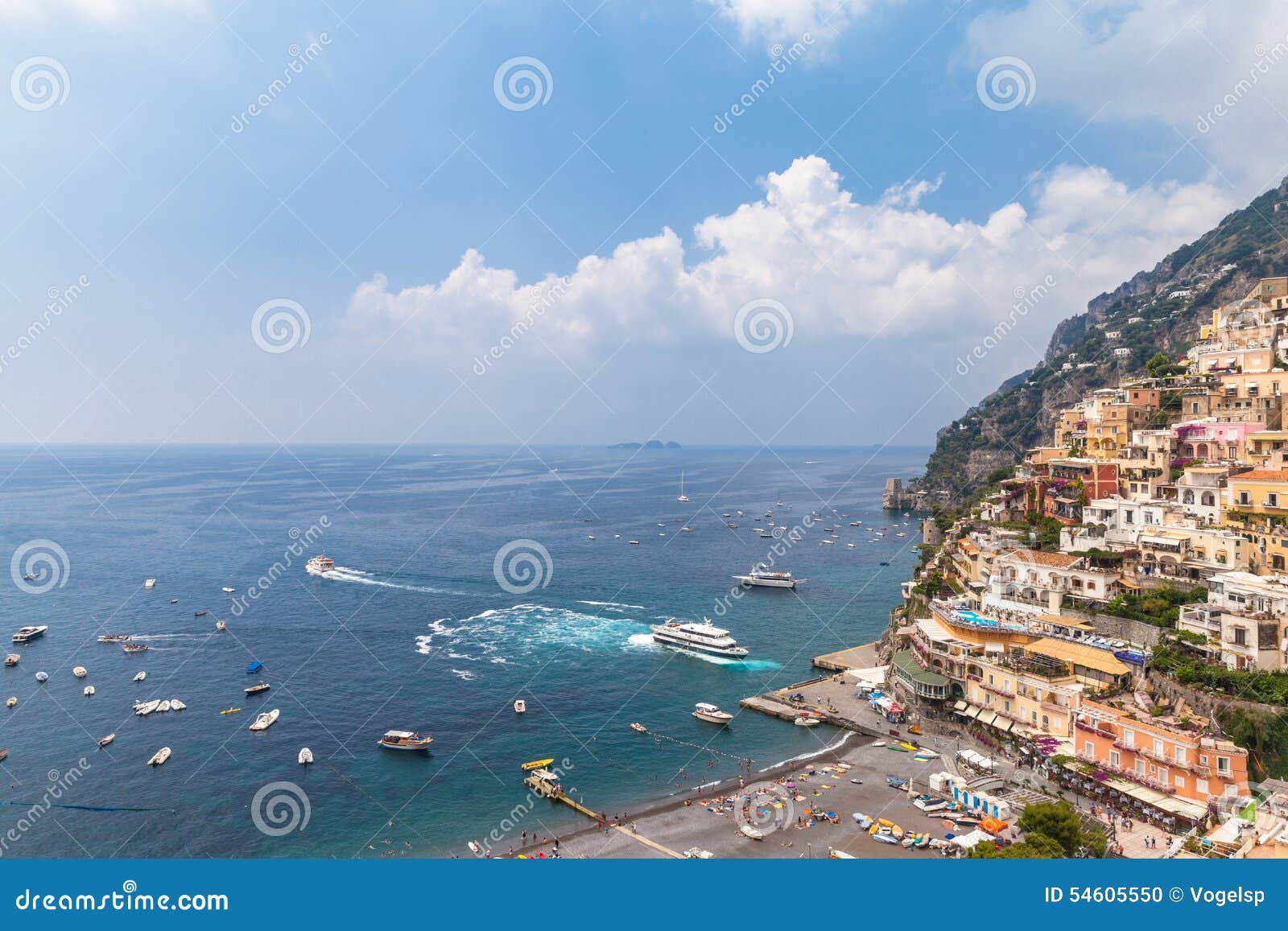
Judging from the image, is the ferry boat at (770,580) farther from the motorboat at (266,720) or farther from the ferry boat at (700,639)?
the motorboat at (266,720)

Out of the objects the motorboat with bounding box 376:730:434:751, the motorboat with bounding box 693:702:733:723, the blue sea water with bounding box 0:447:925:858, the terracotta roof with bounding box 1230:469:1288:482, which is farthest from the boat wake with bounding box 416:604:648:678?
the terracotta roof with bounding box 1230:469:1288:482

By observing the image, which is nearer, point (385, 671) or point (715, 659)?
point (385, 671)

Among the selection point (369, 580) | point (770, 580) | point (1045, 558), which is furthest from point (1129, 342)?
point (369, 580)

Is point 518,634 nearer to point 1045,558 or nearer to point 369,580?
point 369,580

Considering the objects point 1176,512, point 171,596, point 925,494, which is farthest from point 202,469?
point 1176,512

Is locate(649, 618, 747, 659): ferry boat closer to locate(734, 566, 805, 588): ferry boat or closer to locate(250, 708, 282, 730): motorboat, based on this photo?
locate(734, 566, 805, 588): ferry boat

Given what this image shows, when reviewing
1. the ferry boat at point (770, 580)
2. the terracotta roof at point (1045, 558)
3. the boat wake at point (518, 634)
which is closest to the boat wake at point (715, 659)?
the boat wake at point (518, 634)
